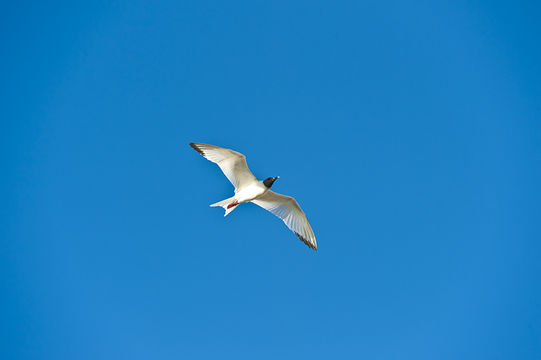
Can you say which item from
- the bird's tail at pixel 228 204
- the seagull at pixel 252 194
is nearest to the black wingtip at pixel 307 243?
the seagull at pixel 252 194

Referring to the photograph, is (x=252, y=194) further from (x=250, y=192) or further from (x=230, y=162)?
(x=230, y=162)

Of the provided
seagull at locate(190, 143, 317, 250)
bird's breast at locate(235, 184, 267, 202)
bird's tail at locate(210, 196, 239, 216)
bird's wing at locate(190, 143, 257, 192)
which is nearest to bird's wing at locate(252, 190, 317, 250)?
seagull at locate(190, 143, 317, 250)

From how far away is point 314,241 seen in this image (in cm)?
1173

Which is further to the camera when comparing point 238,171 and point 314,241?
point 314,241

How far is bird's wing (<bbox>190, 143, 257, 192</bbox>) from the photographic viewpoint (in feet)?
33.5

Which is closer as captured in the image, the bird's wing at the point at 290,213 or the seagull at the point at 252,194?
the seagull at the point at 252,194

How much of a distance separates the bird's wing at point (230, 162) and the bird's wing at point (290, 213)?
39.5 inches

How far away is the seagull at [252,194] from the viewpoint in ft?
34.0

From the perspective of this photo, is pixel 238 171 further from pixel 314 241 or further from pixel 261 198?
pixel 314 241

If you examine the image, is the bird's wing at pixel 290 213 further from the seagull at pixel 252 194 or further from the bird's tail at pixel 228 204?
the bird's tail at pixel 228 204

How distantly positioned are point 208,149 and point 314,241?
4.43 m

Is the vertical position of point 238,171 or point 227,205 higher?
point 238,171

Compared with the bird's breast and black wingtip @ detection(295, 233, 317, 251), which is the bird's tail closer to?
the bird's breast

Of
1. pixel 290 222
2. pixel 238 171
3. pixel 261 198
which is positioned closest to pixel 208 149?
pixel 238 171
